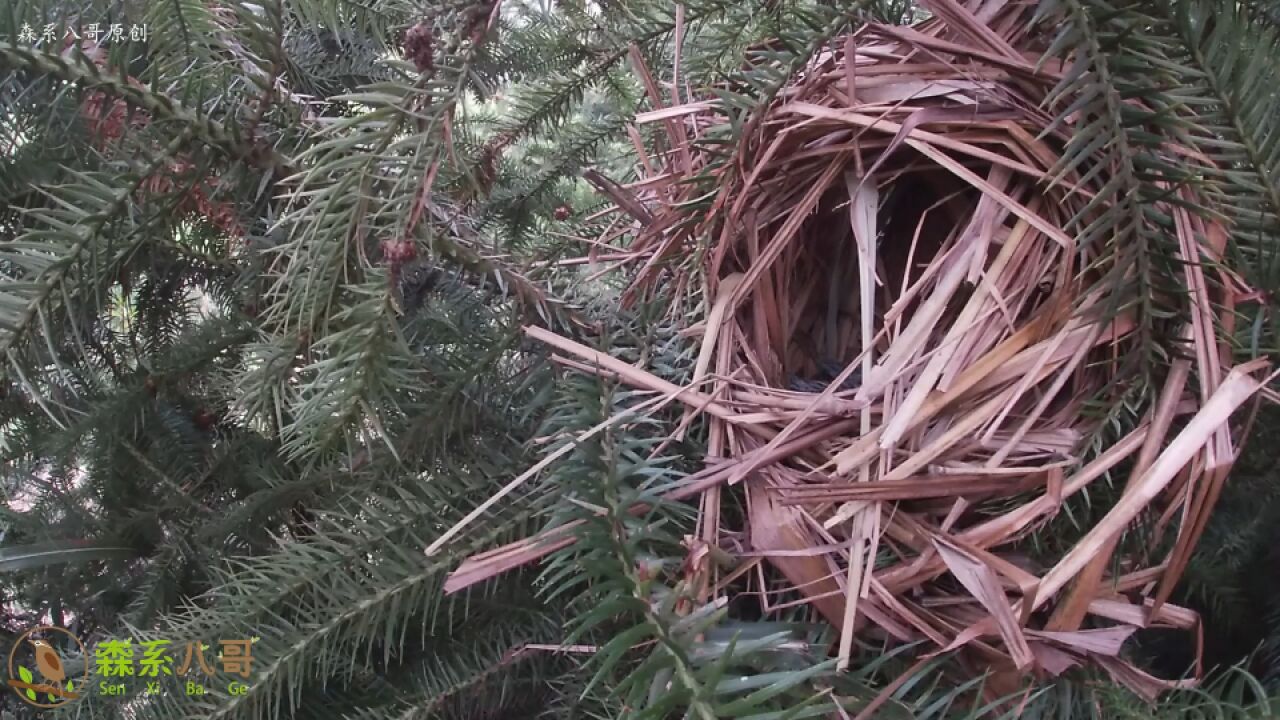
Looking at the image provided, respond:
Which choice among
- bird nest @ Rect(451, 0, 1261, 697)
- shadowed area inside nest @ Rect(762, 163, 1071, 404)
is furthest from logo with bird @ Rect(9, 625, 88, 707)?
shadowed area inside nest @ Rect(762, 163, 1071, 404)

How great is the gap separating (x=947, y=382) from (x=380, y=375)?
0.18 m

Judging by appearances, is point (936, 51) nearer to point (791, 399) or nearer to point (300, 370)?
point (791, 399)

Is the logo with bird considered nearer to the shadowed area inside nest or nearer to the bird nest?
the bird nest

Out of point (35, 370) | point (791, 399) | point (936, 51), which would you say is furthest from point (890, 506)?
point (35, 370)

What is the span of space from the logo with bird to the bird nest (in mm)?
229

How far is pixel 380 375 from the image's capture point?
0.24 metres

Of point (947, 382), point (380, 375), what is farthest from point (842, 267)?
point (380, 375)

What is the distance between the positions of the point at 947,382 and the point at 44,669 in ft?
1.40

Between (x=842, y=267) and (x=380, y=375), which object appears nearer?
(x=380, y=375)

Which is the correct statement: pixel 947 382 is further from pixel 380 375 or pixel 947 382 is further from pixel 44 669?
pixel 44 669

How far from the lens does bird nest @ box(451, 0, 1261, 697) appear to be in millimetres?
225

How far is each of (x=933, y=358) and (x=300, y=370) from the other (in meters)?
0.21

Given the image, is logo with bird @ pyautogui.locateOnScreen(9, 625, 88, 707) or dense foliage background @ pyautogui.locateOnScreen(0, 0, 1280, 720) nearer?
dense foliage background @ pyautogui.locateOnScreen(0, 0, 1280, 720)

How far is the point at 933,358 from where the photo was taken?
27 centimetres
